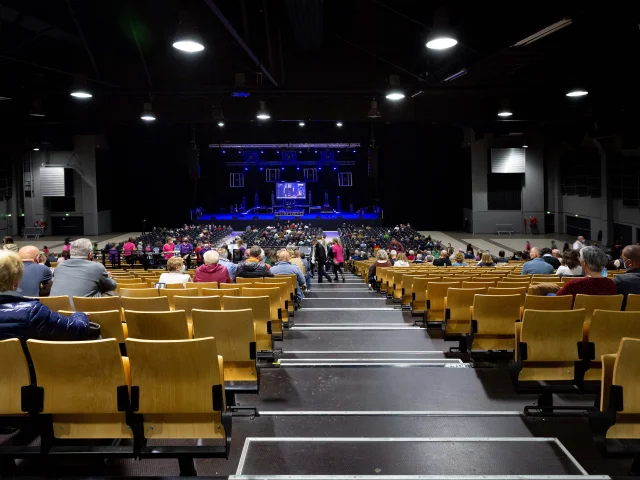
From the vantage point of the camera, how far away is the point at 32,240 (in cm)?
2662

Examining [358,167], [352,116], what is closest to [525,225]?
[358,167]

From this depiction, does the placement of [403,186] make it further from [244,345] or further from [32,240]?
[244,345]

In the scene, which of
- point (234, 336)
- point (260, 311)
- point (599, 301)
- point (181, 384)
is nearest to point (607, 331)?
point (599, 301)

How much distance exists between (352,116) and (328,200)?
19540mm

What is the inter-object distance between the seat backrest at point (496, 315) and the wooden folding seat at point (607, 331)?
870 mm

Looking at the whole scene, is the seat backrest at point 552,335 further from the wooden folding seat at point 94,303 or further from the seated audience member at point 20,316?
the wooden folding seat at point 94,303

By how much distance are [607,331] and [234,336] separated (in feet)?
7.98

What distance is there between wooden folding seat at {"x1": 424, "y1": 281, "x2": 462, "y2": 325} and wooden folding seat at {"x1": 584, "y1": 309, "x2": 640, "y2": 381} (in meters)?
2.28

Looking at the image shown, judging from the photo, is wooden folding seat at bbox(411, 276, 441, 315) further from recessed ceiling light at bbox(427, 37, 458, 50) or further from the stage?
the stage

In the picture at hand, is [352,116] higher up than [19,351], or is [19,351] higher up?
[352,116]

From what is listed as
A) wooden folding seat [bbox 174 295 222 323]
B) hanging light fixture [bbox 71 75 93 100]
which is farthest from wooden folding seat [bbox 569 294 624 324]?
hanging light fixture [bbox 71 75 93 100]

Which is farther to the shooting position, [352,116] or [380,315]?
[352,116]

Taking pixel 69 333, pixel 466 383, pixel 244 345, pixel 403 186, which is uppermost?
pixel 403 186

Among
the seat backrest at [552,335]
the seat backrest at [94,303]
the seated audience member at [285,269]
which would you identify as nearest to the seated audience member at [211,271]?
the seated audience member at [285,269]
